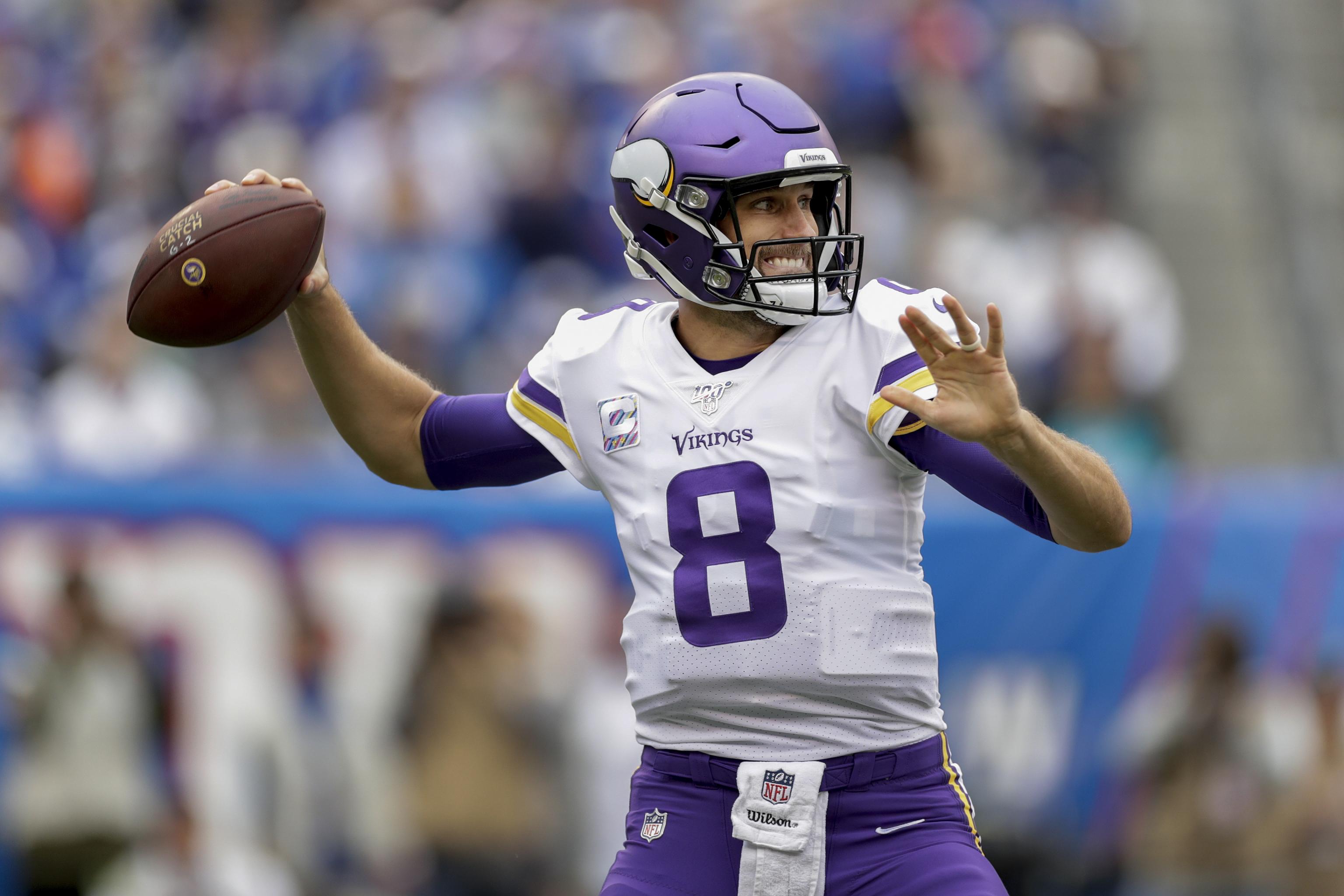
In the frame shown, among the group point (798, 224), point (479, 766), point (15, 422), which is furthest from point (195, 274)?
point (15, 422)

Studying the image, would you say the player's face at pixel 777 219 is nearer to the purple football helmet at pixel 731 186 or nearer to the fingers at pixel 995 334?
the purple football helmet at pixel 731 186

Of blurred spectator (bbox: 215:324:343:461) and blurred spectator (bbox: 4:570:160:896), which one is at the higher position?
blurred spectator (bbox: 215:324:343:461)

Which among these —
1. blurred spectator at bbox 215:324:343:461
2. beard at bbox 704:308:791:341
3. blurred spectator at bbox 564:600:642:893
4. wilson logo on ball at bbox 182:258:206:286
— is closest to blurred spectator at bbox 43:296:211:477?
blurred spectator at bbox 215:324:343:461

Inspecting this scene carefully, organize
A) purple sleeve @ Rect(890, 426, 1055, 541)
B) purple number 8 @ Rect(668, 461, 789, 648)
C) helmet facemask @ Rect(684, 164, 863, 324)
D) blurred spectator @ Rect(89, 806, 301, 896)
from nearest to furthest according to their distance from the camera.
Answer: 1. purple sleeve @ Rect(890, 426, 1055, 541)
2. purple number 8 @ Rect(668, 461, 789, 648)
3. helmet facemask @ Rect(684, 164, 863, 324)
4. blurred spectator @ Rect(89, 806, 301, 896)

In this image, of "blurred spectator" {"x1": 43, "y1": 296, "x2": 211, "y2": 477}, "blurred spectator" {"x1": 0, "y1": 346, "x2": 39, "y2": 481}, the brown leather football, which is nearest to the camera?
the brown leather football

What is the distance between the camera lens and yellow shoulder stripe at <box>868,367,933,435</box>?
3.15 metres

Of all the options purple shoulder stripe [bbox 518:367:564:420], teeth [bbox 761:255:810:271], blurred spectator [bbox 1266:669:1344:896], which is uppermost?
teeth [bbox 761:255:810:271]

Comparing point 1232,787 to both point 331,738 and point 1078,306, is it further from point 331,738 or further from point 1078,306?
point 331,738

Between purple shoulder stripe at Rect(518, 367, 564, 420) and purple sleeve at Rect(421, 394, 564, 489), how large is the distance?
0.07 metres

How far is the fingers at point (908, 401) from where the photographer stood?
118 inches

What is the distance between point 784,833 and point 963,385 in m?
0.87

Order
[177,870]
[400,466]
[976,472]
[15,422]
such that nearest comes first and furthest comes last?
[976,472] < [400,466] < [177,870] < [15,422]

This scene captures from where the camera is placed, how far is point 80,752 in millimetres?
6445

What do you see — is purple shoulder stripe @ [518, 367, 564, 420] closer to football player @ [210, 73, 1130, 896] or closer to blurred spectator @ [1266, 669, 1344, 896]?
football player @ [210, 73, 1130, 896]
